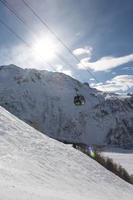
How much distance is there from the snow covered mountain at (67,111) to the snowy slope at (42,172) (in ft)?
327

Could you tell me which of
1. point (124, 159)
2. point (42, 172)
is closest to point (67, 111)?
point (124, 159)

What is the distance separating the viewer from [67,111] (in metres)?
141

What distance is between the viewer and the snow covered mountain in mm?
121562

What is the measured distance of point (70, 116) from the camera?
13812 cm

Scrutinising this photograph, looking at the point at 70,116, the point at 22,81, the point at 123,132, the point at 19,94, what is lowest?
the point at 123,132

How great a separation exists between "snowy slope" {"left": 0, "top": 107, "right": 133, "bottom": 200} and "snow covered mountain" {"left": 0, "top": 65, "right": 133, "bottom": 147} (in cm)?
9954

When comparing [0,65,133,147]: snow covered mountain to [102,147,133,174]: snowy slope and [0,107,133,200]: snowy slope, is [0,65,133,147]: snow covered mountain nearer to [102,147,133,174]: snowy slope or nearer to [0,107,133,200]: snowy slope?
[102,147,133,174]: snowy slope

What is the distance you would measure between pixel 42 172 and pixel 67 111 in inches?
→ 5201

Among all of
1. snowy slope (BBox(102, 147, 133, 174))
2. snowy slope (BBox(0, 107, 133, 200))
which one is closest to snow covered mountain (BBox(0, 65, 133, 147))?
snowy slope (BBox(102, 147, 133, 174))

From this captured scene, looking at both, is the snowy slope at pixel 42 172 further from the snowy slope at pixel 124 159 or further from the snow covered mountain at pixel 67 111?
the snow covered mountain at pixel 67 111

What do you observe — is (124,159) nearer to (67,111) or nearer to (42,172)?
(42,172)

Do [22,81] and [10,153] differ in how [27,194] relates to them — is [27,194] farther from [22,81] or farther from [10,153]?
[22,81]

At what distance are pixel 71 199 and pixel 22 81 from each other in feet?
547

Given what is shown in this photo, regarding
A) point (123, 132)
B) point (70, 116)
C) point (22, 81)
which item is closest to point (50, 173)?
point (123, 132)
